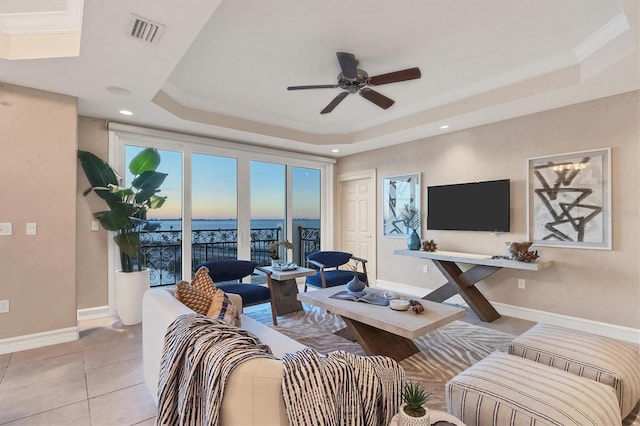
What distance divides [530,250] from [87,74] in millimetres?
5170

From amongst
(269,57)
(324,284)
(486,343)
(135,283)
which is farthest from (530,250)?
(135,283)

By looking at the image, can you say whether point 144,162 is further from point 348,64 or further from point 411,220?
point 411,220

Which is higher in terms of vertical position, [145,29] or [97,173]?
[145,29]

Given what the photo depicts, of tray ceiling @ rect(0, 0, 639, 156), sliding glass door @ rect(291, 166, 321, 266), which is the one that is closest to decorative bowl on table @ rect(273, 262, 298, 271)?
sliding glass door @ rect(291, 166, 321, 266)

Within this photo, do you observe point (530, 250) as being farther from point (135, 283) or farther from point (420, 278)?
point (135, 283)

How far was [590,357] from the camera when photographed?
1901 mm

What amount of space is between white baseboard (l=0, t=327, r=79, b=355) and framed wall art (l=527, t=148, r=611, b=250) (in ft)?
17.6

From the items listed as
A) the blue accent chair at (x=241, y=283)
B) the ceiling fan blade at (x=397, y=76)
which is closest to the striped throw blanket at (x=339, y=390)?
the blue accent chair at (x=241, y=283)

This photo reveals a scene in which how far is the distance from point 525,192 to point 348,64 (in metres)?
2.89

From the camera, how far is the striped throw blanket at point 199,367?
3.65 feet

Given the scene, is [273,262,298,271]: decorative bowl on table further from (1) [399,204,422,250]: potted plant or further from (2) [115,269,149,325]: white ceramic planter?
(1) [399,204,422,250]: potted plant

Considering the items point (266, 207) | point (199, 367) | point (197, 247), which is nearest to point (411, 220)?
point (266, 207)

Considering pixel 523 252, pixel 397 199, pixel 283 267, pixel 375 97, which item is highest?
pixel 375 97

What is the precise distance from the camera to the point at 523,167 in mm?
3939
